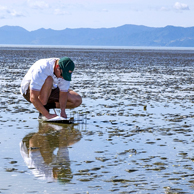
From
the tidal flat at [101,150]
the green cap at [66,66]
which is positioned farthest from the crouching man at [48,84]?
the tidal flat at [101,150]

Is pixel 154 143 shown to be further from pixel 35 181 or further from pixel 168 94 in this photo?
pixel 168 94

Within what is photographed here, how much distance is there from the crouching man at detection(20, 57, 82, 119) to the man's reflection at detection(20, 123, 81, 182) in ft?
1.93

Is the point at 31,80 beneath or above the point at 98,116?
above

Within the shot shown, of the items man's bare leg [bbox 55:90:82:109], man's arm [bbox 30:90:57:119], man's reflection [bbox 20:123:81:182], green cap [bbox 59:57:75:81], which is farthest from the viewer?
man's bare leg [bbox 55:90:82:109]

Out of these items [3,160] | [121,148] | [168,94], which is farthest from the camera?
[168,94]

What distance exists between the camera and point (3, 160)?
6.52 metres

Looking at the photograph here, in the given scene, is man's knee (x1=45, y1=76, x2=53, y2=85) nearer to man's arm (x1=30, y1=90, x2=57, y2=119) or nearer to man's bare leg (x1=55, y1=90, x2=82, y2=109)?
man's arm (x1=30, y1=90, x2=57, y2=119)

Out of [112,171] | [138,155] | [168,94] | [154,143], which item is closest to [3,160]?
[112,171]

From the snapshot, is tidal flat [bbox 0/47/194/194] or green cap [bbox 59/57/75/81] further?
green cap [bbox 59/57/75/81]

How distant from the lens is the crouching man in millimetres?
8805

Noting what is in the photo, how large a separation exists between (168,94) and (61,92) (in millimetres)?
7230

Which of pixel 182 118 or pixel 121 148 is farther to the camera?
pixel 182 118

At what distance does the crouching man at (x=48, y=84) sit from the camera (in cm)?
880

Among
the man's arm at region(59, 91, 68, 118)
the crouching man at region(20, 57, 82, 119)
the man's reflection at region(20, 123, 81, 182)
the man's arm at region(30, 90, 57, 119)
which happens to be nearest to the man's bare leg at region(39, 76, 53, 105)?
the crouching man at region(20, 57, 82, 119)
